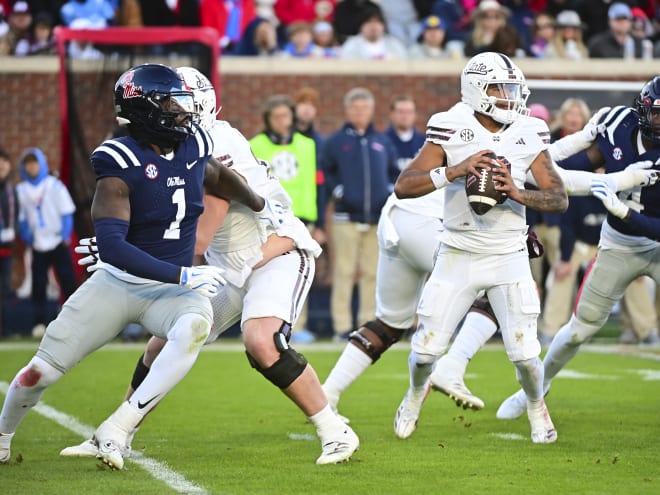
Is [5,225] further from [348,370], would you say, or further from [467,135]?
[467,135]

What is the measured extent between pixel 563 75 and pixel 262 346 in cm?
941

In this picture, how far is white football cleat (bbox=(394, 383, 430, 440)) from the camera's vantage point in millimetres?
6589

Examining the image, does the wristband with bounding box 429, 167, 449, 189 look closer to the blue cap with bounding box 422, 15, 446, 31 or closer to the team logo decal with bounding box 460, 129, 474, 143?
the team logo decal with bounding box 460, 129, 474, 143

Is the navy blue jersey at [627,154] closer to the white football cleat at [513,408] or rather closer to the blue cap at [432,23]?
the white football cleat at [513,408]

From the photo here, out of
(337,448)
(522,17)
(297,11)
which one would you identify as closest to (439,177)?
(337,448)

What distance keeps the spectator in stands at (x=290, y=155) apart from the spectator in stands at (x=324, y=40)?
312 cm

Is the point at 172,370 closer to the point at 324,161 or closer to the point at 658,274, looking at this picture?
the point at 658,274

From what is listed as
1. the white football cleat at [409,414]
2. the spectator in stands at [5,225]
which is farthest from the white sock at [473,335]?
the spectator in stands at [5,225]

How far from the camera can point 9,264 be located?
12.8 metres

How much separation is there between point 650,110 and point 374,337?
6.27 ft

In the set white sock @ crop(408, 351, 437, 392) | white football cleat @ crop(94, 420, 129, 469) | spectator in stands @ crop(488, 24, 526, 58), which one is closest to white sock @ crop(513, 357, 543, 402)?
white sock @ crop(408, 351, 437, 392)

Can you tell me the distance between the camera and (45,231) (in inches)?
483

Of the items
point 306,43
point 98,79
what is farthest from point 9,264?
point 306,43

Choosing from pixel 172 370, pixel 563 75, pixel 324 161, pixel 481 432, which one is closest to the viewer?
pixel 172 370
